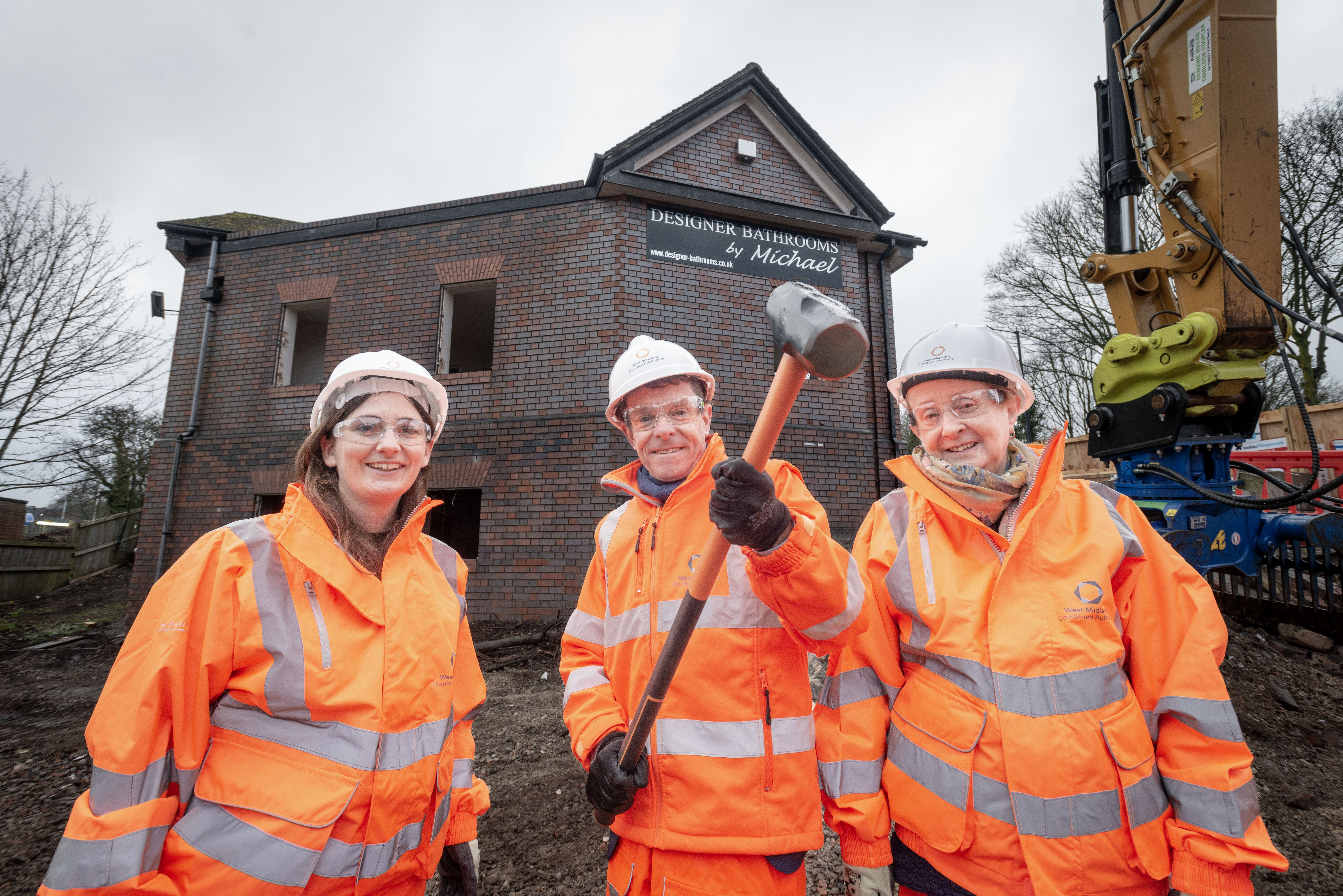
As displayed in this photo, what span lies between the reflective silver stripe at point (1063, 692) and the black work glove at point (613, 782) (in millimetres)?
979

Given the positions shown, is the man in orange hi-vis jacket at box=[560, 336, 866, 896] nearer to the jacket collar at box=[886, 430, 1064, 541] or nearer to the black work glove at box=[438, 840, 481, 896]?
the jacket collar at box=[886, 430, 1064, 541]

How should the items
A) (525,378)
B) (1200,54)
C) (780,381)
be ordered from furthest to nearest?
(525,378), (1200,54), (780,381)

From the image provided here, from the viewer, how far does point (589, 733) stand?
1.81 m

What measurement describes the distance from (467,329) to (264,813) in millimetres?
10930

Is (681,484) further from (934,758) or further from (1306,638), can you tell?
(1306,638)

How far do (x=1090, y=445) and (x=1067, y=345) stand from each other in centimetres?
1649

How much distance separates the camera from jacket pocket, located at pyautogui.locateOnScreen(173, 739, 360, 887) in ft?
4.50

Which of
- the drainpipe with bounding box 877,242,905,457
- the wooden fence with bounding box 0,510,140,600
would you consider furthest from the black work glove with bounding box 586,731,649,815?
the wooden fence with bounding box 0,510,140,600

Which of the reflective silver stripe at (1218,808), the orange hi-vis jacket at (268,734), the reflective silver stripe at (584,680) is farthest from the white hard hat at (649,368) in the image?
the reflective silver stripe at (1218,808)

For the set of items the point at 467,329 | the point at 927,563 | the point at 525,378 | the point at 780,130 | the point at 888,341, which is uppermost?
the point at 780,130

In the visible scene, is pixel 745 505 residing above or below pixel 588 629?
above

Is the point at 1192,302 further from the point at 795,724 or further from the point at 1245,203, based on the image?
the point at 795,724

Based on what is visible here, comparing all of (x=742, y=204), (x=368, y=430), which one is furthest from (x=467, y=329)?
(x=368, y=430)

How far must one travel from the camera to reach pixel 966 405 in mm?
1849
